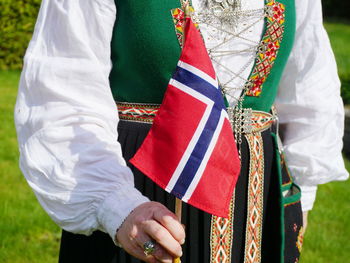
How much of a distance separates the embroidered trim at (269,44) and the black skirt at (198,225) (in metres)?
0.18

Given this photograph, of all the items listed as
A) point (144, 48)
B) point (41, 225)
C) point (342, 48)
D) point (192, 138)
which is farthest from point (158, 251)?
point (342, 48)

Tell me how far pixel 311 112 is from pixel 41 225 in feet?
7.95

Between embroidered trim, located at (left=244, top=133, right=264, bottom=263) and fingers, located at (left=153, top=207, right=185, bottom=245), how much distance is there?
1.70 feet

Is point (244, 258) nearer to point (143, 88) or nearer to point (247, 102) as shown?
point (247, 102)

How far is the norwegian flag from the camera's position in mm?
1299

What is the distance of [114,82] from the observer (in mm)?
1646

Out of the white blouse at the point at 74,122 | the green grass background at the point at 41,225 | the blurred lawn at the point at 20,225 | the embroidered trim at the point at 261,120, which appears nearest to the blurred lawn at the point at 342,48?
the green grass background at the point at 41,225

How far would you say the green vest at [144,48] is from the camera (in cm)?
156

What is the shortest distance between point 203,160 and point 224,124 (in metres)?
0.09

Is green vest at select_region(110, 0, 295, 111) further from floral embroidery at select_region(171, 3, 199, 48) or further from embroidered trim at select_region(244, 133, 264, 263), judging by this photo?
embroidered trim at select_region(244, 133, 264, 263)

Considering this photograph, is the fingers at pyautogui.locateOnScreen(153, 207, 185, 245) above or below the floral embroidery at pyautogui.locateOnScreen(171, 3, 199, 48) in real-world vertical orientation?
below

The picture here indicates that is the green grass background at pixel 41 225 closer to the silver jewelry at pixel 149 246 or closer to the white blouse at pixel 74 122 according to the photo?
the white blouse at pixel 74 122

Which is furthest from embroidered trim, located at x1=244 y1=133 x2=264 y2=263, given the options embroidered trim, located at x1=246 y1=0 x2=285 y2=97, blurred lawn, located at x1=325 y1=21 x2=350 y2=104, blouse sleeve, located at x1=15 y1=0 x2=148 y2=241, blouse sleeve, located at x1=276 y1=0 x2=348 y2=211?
blurred lawn, located at x1=325 y1=21 x2=350 y2=104

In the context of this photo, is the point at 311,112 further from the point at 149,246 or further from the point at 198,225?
the point at 149,246
